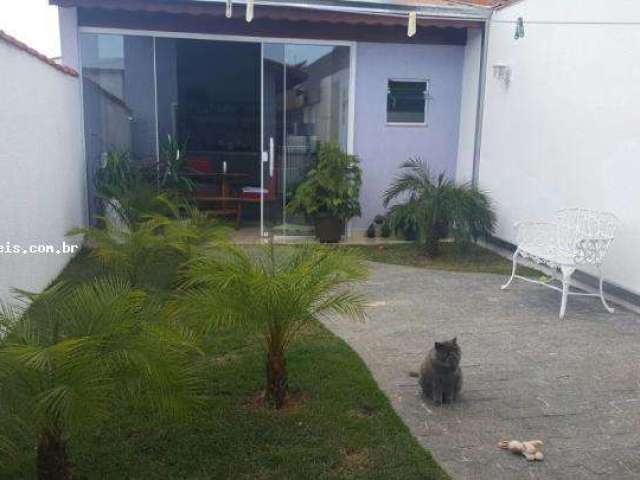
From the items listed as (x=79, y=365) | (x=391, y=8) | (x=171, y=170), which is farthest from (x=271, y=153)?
(x=79, y=365)

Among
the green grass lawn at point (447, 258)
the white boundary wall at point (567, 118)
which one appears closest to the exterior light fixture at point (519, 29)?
the white boundary wall at point (567, 118)

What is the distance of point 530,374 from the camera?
4.05m

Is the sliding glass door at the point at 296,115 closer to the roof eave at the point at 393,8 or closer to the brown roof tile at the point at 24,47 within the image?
the roof eave at the point at 393,8

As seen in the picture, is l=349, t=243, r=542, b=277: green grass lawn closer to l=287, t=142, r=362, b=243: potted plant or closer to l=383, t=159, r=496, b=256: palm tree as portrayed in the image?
l=383, t=159, r=496, b=256: palm tree

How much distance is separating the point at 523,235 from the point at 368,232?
3.26 metres

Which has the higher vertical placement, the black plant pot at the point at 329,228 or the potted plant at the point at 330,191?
the potted plant at the point at 330,191

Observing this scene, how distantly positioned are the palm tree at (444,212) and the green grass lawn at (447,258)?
0.23 m

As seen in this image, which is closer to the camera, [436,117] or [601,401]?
[601,401]

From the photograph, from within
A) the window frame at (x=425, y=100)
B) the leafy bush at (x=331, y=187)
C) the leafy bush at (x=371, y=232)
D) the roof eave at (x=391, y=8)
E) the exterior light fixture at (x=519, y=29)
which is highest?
the roof eave at (x=391, y=8)

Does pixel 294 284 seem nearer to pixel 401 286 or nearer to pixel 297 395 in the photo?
pixel 297 395

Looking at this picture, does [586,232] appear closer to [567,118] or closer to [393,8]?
[567,118]

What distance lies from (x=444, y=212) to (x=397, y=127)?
2.14 m

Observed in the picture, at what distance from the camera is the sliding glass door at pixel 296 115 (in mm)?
8508

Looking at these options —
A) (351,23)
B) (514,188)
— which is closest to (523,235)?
(514,188)
